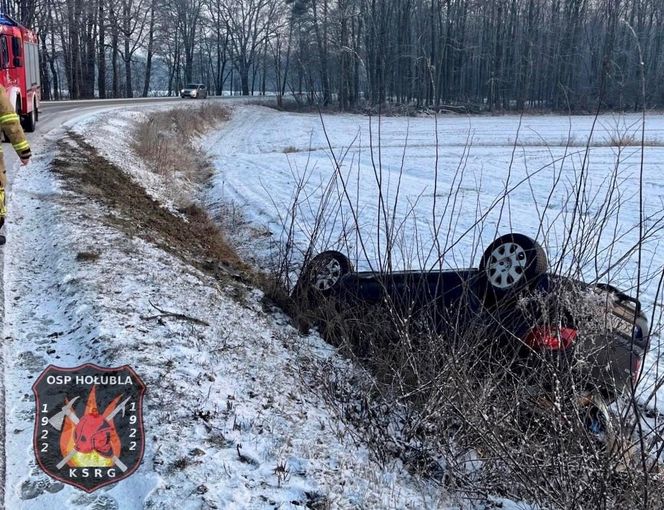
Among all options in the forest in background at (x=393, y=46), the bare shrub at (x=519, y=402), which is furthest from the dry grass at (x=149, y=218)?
the forest in background at (x=393, y=46)

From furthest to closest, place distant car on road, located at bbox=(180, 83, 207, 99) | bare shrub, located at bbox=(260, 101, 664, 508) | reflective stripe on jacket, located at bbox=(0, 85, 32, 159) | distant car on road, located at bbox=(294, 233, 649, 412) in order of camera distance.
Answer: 1. distant car on road, located at bbox=(180, 83, 207, 99)
2. reflective stripe on jacket, located at bbox=(0, 85, 32, 159)
3. distant car on road, located at bbox=(294, 233, 649, 412)
4. bare shrub, located at bbox=(260, 101, 664, 508)

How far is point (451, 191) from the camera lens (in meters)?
4.25

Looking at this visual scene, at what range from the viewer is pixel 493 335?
12.4ft

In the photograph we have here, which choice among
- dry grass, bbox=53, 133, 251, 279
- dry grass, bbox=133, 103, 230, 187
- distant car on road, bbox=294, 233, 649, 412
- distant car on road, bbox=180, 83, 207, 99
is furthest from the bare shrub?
distant car on road, bbox=180, 83, 207, 99

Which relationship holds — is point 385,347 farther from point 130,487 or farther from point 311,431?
point 130,487

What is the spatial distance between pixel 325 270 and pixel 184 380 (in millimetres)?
2407

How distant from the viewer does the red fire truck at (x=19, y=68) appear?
13.8m

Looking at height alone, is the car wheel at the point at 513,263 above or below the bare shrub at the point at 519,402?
above

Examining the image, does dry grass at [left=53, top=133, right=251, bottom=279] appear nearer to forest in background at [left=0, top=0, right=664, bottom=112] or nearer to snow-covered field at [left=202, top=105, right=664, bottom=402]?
snow-covered field at [left=202, top=105, right=664, bottom=402]

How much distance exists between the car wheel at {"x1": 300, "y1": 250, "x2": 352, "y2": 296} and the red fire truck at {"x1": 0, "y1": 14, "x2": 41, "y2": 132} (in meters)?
11.0

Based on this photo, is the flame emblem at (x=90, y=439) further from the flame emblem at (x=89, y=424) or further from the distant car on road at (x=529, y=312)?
the distant car on road at (x=529, y=312)

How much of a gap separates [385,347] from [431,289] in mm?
586

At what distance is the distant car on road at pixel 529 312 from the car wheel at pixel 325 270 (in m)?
0.59

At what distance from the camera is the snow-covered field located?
4.49 meters
